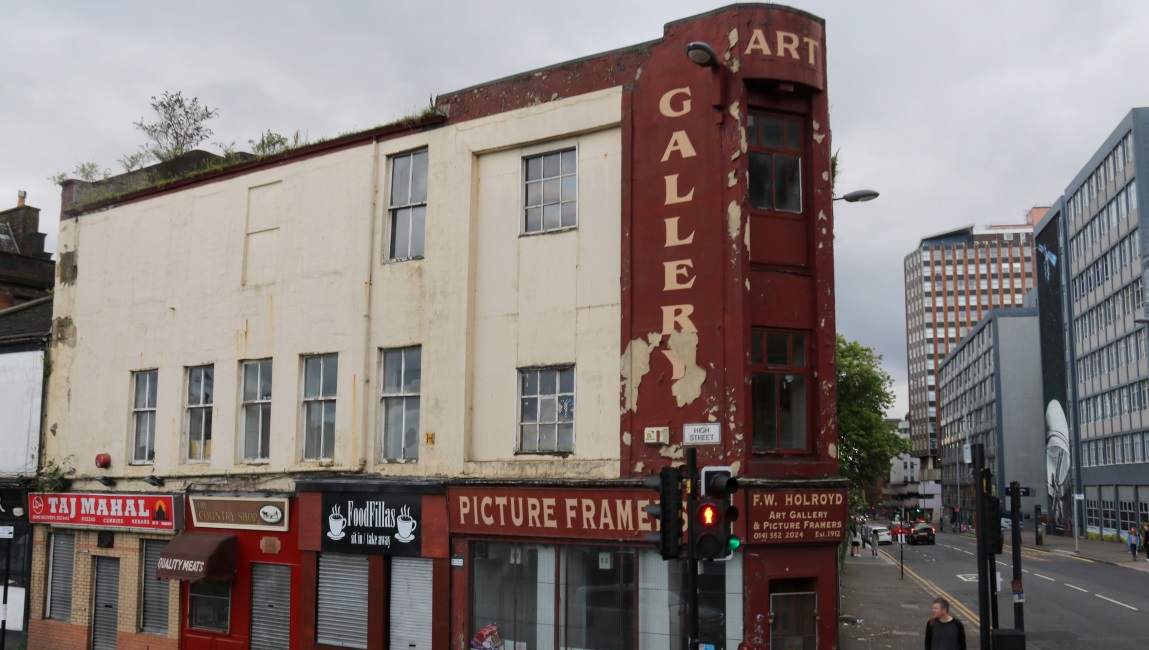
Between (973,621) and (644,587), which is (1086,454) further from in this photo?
(644,587)

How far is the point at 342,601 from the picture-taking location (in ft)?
61.6

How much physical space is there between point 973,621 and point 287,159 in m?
19.9

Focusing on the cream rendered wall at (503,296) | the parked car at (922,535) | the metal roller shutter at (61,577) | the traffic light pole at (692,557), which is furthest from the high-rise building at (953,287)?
the traffic light pole at (692,557)

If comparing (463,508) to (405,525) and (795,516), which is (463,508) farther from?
(795,516)

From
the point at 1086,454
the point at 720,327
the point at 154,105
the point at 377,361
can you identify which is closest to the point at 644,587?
the point at 720,327

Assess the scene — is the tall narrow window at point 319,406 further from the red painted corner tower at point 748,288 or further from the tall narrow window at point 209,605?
the red painted corner tower at point 748,288

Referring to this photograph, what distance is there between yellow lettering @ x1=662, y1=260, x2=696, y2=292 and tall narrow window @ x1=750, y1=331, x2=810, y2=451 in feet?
4.39

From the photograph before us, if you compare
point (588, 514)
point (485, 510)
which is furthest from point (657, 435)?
point (485, 510)

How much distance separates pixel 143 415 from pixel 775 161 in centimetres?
1513

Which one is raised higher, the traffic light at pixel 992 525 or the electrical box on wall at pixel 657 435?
the electrical box on wall at pixel 657 435

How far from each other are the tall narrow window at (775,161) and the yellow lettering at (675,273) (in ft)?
4.74

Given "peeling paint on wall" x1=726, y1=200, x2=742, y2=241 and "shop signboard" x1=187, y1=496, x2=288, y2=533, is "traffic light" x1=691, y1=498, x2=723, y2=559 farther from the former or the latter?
"shop signboard" x1=187, y1=496, x2=288, y2=533

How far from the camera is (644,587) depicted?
15562 mm

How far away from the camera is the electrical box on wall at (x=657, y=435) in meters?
15.5
